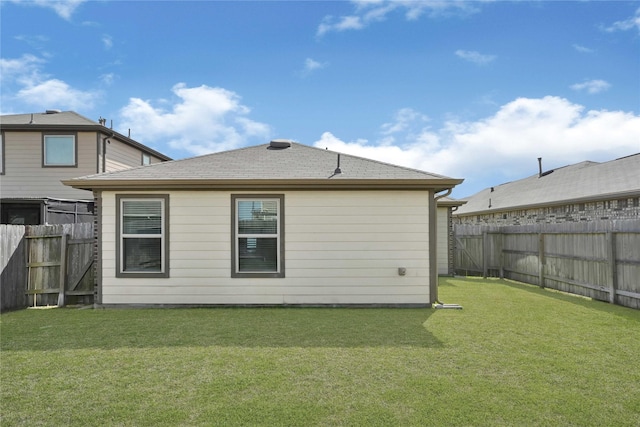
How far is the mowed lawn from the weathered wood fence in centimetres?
122

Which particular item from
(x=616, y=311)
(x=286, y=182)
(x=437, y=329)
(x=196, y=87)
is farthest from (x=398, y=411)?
(x=196, y=87)

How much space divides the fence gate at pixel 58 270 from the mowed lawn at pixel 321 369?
122 cm

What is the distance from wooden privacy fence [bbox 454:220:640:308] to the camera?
313 inches

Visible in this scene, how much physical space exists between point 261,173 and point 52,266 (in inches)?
197

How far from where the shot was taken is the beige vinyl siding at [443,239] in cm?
1378

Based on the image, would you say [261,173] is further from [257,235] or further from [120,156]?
[120,156]

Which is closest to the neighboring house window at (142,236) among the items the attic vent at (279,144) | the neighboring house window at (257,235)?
the neighboring house window at (257,235)

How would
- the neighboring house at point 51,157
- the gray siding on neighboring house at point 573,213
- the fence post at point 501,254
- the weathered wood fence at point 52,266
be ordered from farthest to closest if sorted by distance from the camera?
the neighboring house at point 51,157
the fence post at point 501,254
the gray siding on neighboring house at point 573,213
the weathered wood fence at point 52,266

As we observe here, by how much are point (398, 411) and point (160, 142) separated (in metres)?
17.8

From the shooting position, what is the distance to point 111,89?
1193 centimetres

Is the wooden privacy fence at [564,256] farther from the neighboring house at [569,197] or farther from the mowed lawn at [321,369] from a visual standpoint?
the neighboring house at [569,197]

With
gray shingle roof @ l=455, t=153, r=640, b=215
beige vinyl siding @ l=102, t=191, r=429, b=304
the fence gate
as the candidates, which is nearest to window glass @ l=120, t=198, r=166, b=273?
beige vinyl siding @ l=102, t=191, r=429, b=304

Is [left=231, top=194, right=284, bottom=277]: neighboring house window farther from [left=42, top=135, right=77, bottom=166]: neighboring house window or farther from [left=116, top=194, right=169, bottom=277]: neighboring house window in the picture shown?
[left=42, top=135, right=77, bottom=166]: neighboring house window

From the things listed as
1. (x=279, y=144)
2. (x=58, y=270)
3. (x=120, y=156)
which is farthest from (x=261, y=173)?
(x=120, y=156)
